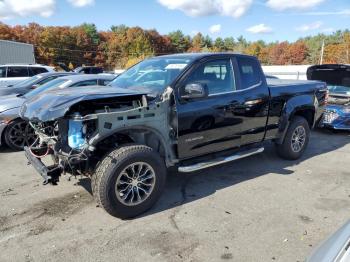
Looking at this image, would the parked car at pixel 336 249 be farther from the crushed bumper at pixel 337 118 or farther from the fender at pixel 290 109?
the crushed bumper at pixel 337 118

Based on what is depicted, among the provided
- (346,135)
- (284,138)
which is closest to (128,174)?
(284,138)

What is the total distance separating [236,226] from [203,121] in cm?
149

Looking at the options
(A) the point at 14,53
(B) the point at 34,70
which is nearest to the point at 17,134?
Result: (B) the point at 34,70

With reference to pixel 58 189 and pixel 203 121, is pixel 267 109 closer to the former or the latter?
pixel 203 121

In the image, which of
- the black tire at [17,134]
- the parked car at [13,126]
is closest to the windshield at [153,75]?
the parked car at [13,126]

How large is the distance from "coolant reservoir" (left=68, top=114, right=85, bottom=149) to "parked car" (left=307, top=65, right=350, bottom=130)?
6.32 meters

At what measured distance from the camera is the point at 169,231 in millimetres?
4012

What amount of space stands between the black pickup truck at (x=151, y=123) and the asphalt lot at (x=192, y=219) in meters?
0.42

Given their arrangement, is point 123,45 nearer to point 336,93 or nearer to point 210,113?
point 336,93

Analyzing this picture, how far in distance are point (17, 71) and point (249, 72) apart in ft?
44.2

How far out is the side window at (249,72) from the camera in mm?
5583

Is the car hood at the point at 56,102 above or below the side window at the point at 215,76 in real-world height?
below

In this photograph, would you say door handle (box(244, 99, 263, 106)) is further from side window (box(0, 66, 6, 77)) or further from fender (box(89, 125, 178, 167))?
side window (box(0, 66, 6, 77))

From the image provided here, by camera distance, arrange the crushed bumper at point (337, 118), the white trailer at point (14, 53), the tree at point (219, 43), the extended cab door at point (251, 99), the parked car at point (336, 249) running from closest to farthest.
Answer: the parked car at point (336, 249) < the extended cab door at point (251, 99) < the crushed bumper at point (337, 118) < the white trailer at point (14, 53) < the tree at point (219, 43)
